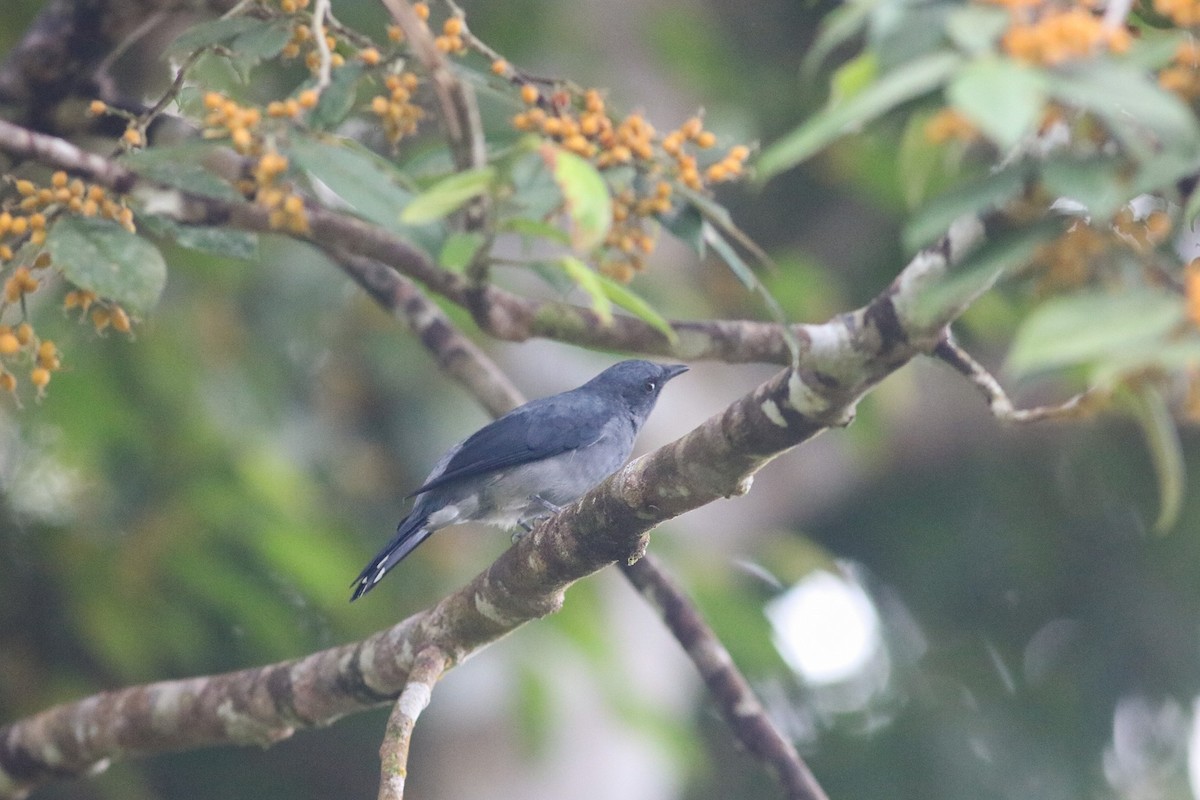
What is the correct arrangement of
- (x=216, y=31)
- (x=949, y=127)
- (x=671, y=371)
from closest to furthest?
(x=949, y=127) → (x=216, y=31) → (x=671, y=371)

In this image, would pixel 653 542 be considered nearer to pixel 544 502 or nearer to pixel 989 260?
pixel 544 502

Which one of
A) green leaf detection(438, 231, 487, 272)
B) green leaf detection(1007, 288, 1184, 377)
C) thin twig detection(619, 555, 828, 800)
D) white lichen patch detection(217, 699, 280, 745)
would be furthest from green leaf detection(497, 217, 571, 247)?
white lichen patch detection(217, 699, 280, 745)

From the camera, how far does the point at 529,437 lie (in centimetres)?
507

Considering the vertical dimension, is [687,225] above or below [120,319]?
above

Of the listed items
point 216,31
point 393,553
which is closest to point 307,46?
point 216,31

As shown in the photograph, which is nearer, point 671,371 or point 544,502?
point 544,502

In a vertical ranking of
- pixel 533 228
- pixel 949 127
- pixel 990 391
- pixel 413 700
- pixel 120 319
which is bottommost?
pixel 413 700

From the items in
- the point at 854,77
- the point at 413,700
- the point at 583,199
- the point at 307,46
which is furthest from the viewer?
the point at 413,700

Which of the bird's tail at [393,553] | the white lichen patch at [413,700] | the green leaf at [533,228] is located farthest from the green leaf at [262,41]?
the bird's tail at [393,553]

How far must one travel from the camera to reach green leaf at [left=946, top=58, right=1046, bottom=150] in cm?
128

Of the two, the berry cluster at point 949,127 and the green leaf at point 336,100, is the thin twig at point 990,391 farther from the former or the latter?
the green leaf at point 336,100

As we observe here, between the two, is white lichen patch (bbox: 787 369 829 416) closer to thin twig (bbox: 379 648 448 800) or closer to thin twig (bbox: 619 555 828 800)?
thin twig (bbox: 379 648 448 800)

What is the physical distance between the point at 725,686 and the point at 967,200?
8.43 ft

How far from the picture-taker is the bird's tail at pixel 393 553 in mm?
4641
